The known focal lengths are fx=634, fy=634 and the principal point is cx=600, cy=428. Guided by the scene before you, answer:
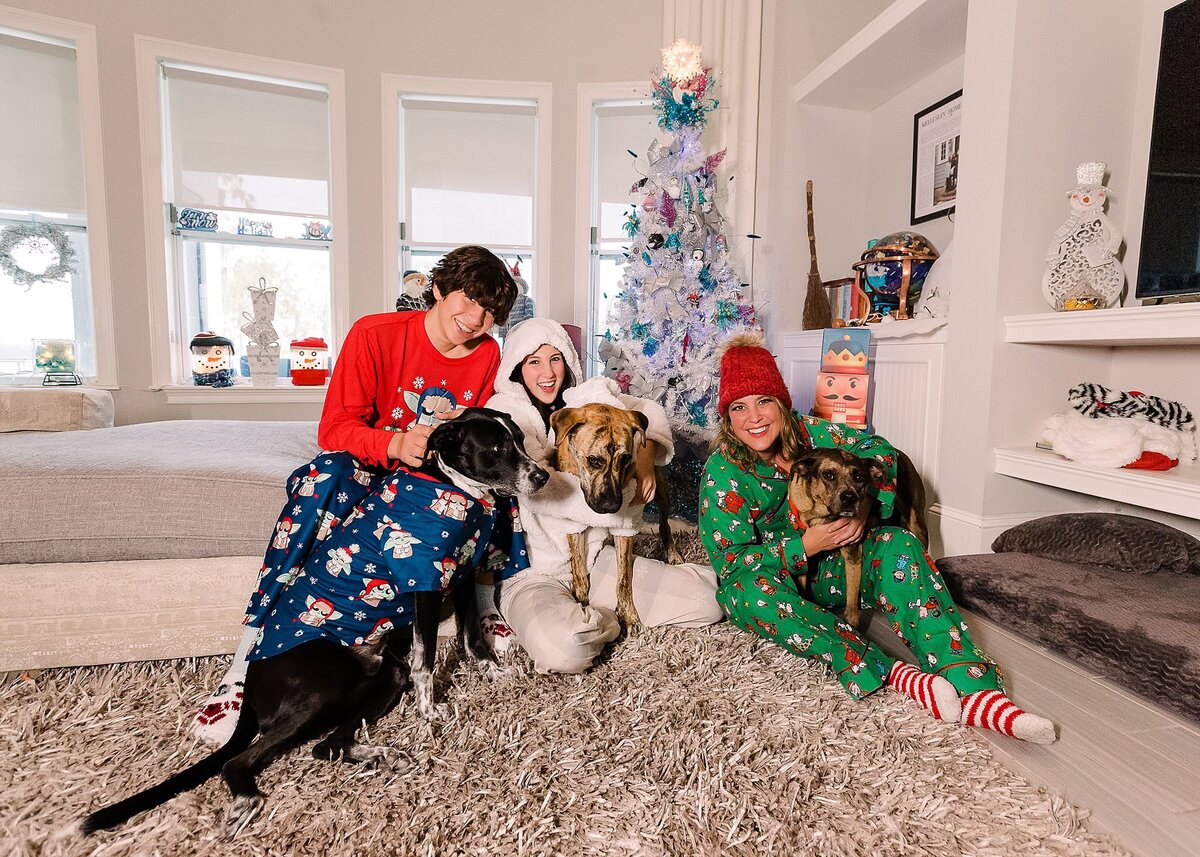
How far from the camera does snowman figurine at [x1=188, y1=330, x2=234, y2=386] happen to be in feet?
13.9

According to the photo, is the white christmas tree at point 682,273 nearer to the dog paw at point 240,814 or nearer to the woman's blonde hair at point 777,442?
the woman's blonde hair at point 777,442

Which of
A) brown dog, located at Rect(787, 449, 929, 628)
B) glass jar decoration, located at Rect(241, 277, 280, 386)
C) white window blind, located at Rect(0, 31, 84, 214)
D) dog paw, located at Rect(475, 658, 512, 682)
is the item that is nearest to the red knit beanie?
brown dog, located at Rect(787, 449, 929, 628)

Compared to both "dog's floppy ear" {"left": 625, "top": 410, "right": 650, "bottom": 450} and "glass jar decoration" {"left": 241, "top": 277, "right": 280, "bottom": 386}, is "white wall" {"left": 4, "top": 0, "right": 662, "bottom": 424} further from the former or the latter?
"dog's floppy ear" {"left": 625, "top": 410, "right": 650, "bottom": 450}

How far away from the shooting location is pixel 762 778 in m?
1.24

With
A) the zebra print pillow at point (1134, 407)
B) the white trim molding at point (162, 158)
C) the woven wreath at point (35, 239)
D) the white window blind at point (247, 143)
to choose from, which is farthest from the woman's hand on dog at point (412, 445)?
the woven wreath at point (35, 239)

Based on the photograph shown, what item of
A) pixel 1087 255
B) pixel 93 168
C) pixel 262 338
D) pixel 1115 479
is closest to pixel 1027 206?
pixel 1087 255

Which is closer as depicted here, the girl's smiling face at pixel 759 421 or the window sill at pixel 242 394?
the girl's smiling face at pixel 759 421

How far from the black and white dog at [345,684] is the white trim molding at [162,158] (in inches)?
139

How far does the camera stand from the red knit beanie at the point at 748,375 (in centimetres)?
180

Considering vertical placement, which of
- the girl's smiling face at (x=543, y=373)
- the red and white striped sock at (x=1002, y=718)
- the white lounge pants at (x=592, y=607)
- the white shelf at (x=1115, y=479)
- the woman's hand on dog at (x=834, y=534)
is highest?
the girl's smiling face at (x=543, y=373)

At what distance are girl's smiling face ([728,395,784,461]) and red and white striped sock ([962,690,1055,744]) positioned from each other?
0.76 meters

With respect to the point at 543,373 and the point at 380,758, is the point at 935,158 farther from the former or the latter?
the point at 380,758

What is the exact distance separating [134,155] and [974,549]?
5.09 m

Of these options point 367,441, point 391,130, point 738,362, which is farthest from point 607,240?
point 367,441
